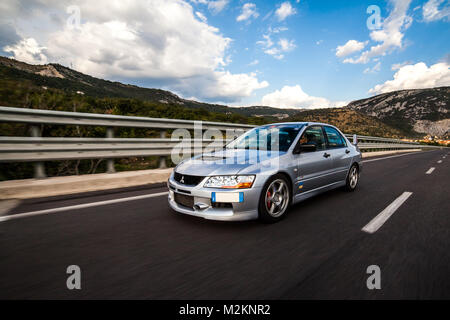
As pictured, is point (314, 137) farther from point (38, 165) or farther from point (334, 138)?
point (38, 165)

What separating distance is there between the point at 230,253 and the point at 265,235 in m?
0.63

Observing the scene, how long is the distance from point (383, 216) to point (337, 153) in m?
1.56

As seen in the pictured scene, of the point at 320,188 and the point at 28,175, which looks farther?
the point at 28,175

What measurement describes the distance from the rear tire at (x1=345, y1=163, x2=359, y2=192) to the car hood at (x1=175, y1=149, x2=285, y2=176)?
248cm

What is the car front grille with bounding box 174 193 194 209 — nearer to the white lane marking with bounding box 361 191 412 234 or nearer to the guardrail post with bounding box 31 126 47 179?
the white lane marking with bounding box 361 191 412 234

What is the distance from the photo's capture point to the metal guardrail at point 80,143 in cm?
407

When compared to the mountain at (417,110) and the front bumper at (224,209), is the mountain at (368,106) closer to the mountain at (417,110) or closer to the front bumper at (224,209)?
the mountain at (417,110)

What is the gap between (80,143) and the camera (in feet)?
15.8

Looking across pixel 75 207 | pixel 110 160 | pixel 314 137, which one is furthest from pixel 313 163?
pixel 110 160

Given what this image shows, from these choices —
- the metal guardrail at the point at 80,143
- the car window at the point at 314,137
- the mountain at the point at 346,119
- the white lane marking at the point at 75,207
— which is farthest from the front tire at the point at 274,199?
the mountain at the point at 346,119

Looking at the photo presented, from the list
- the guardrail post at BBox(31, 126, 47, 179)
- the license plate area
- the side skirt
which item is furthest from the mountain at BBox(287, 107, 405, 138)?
the license plate area
